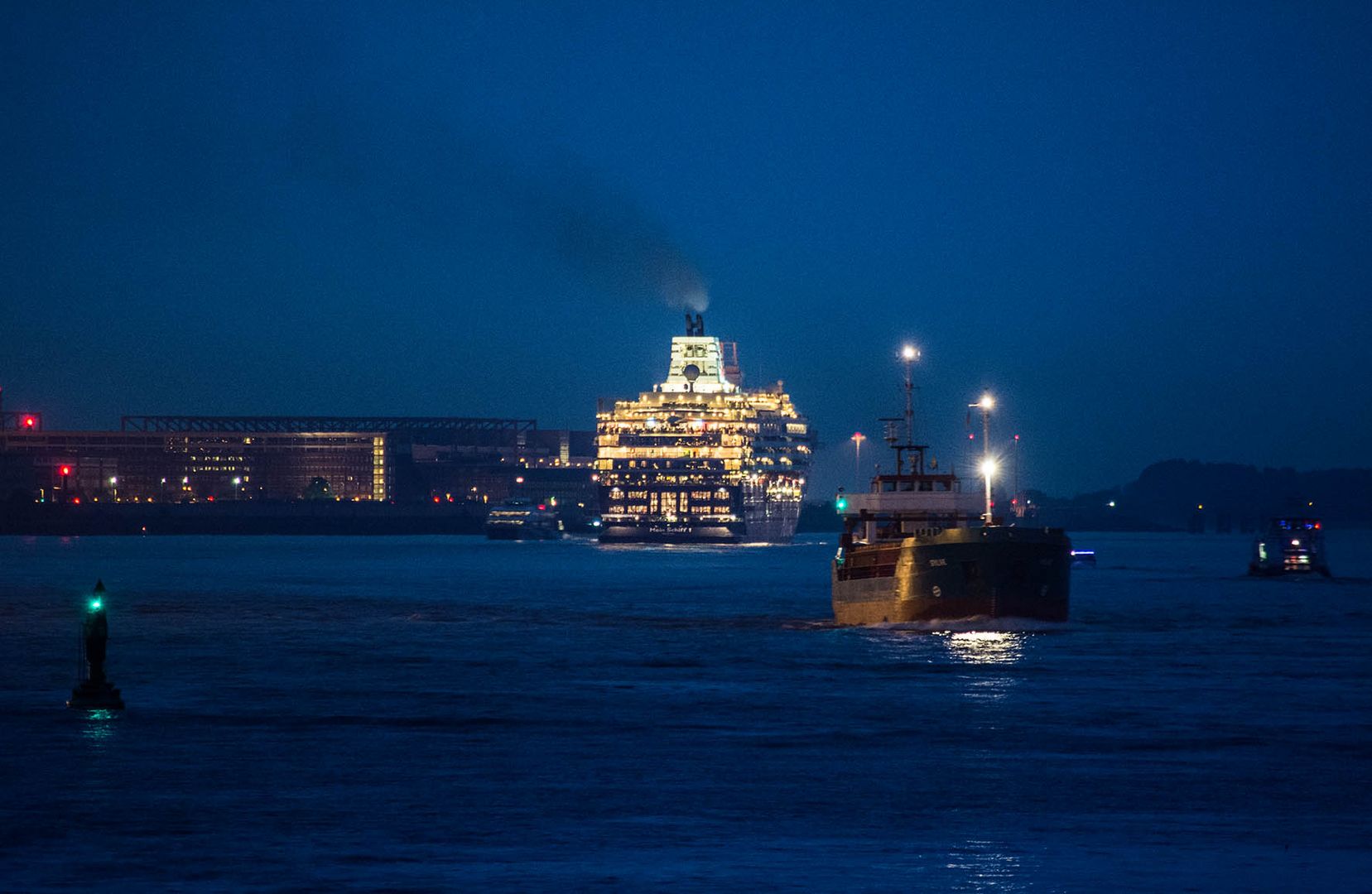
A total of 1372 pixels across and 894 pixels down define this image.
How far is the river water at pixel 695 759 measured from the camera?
22.0 metres

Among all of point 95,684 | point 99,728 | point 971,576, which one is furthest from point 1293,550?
point 99,728

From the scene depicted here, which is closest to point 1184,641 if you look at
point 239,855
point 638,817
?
point 638,817

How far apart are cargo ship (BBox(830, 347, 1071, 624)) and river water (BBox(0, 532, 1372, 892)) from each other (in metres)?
1.17

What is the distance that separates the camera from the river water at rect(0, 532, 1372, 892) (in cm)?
2195

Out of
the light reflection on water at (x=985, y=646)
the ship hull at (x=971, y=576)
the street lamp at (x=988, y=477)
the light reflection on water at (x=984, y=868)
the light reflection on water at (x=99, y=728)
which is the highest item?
the street lamp at (x=988, y=477)

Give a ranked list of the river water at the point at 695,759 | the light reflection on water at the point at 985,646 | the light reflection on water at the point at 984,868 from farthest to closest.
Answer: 1. the light reflection on water at the point at 985,646
2. the river water at the point at 695,759
3. the light reflection on water at the point at 984,868

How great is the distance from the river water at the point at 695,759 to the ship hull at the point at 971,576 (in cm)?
110

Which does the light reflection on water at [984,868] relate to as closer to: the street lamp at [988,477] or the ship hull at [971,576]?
the ship hull at [971,576]

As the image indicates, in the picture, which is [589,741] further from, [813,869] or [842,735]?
[813,869]

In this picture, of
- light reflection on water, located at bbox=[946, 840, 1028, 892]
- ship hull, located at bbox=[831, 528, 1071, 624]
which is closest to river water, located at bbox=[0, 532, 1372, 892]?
light reflection on water, located at bbox=[946, 840, 1028, 892]

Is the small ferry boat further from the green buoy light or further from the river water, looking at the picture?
the green buoy light

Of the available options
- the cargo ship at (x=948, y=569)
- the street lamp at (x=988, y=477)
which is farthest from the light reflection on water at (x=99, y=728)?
the street lamp at (x=988, y=477)

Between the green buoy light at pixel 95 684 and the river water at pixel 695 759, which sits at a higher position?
the green buoy light at pixel 95 684

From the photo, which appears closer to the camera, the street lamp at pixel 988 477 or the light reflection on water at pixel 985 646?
the light reflection on water at pixel 985 646
